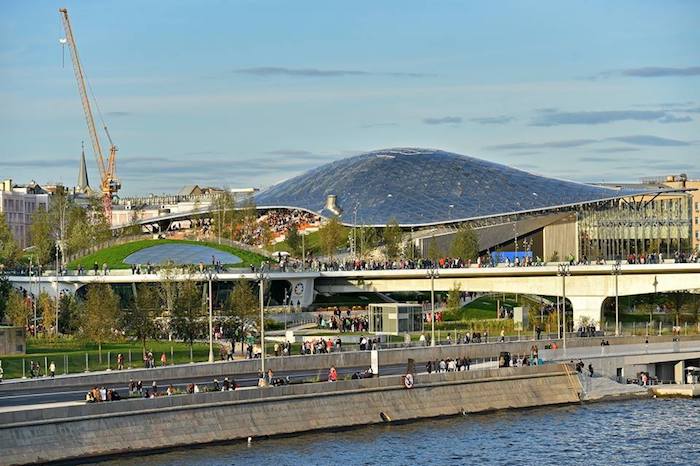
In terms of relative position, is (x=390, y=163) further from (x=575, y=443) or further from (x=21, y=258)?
(x=575, y=443)

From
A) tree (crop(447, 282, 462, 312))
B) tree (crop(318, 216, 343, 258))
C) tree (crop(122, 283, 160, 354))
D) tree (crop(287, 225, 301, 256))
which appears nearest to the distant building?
tree (crop(287, 225, 301, 256))

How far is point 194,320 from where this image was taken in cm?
7819

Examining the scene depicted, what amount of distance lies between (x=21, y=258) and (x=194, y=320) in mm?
70161

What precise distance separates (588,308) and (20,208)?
107458mm

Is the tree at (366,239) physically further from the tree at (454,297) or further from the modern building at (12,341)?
the modern building at (12,341)

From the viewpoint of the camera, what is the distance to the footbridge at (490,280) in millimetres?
98312

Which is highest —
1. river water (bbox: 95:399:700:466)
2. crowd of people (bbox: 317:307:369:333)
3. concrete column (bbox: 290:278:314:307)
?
concrete column (bbox: 290:278:314:307)

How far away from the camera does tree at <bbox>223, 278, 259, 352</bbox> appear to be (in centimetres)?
7967

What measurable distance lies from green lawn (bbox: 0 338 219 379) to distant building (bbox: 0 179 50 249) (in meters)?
102

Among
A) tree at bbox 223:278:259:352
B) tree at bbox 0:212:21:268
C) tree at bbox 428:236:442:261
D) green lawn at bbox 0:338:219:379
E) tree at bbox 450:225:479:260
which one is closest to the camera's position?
green lawn at bbox 0:338:219:379

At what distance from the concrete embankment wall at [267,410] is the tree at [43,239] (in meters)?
74.5

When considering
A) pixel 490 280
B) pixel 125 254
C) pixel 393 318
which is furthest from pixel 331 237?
pixel 393 318

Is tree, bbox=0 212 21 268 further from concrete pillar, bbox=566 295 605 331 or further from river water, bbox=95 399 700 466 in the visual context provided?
river water, bbox=95 399 700 466

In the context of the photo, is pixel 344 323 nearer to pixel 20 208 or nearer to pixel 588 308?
pixel 588 308
